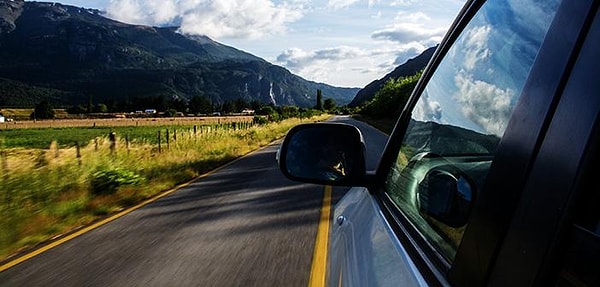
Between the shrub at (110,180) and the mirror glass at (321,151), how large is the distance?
31.1 ft

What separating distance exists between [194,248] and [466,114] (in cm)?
521

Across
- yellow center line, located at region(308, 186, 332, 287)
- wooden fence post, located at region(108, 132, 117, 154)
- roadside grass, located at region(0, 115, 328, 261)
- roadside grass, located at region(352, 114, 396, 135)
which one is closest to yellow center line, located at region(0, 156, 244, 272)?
roadside grass, located at region(0, 115, 328, 261)

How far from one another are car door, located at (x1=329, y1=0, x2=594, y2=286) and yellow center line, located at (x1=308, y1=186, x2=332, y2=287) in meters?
2.63

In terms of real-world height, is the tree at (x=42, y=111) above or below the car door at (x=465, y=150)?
below

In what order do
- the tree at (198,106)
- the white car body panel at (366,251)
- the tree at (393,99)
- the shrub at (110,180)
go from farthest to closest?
1. the tree at (198,106)
2. the tree at (393,99)
3. the shrub at (110,180)
4. the white car body panel at (366,251)

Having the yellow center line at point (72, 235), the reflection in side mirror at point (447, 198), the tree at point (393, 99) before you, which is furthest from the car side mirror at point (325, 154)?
the tree at point (393, 99)

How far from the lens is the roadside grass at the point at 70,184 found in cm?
804

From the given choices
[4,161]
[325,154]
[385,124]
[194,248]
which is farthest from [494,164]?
[385,124]

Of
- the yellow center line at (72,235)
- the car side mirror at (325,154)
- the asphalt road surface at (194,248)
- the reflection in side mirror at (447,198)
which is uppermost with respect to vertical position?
the reflection in side mirror at (447,198)

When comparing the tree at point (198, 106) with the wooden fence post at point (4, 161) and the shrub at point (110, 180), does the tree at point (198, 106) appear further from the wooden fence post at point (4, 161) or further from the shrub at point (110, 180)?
the wooden fence post at point (4, 161)

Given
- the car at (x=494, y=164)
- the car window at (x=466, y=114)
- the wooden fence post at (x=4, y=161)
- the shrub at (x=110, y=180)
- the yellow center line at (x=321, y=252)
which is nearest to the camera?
the car at (x=494, y=164)

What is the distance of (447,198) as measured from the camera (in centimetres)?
142

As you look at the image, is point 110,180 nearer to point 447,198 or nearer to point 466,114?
point 466,114

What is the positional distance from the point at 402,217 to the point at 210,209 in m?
7.46
